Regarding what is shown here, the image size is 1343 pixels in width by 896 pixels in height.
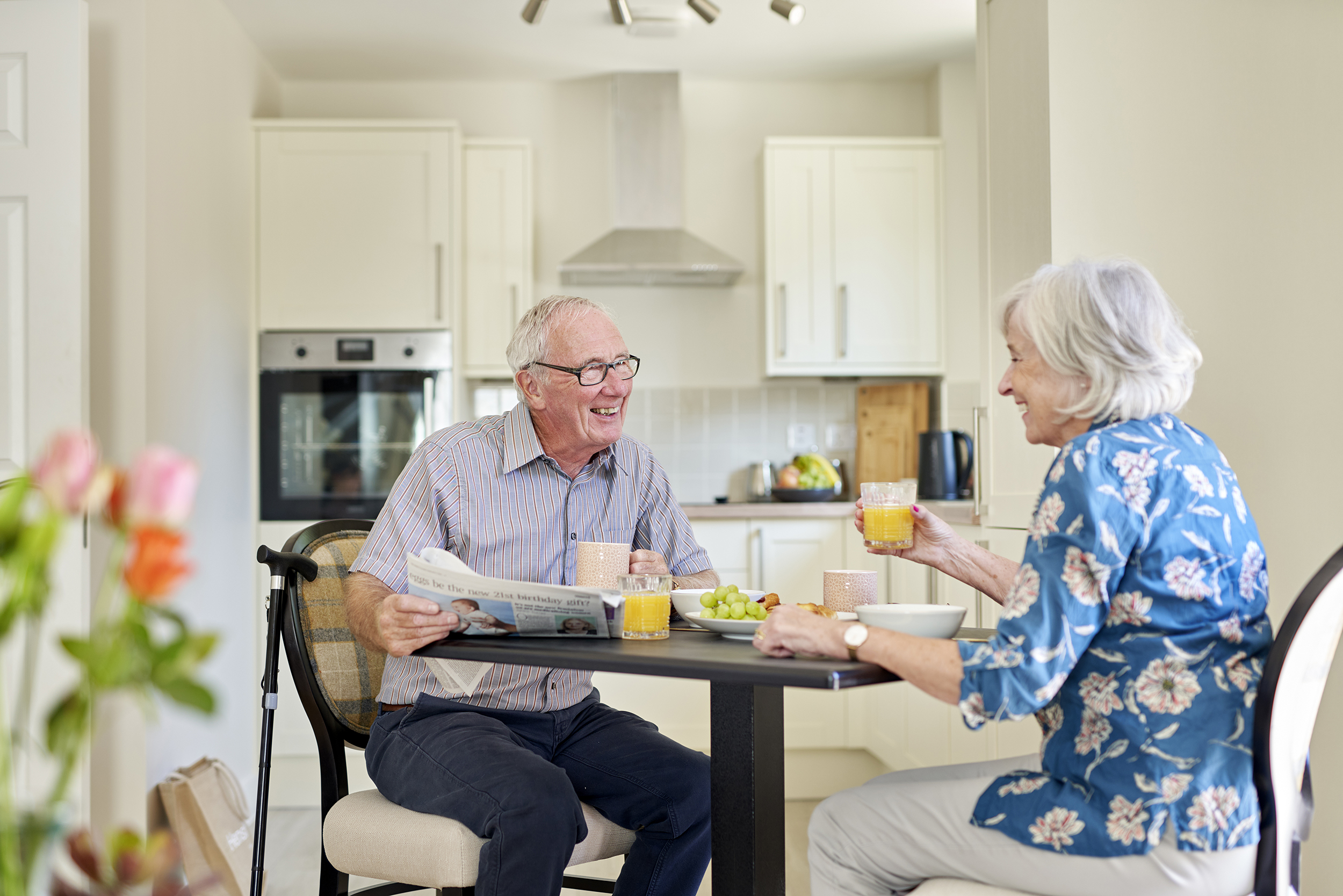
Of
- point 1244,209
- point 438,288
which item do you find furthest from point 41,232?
point 1244,209

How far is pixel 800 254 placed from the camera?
13.1 ft

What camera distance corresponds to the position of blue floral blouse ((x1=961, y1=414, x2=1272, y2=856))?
112cm

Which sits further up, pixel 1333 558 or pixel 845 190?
pixel 845 190

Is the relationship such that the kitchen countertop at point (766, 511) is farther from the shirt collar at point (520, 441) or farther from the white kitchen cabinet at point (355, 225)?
the shirt collar at point (520, 441)

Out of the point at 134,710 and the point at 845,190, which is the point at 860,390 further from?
the point at 134,710

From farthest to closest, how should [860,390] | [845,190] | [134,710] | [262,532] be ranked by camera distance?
[860,390]
[845,190]
[262,532]
[134,710]

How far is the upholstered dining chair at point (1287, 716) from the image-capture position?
110 centimetres

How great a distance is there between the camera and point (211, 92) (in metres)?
3.35

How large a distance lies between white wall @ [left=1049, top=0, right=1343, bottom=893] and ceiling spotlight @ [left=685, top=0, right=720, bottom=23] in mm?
1028

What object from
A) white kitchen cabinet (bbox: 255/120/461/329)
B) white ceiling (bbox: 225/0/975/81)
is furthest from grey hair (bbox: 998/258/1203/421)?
white kitchen cabinet (bbox: 255/120/461/329)

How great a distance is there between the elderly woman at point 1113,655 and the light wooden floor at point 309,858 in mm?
1359

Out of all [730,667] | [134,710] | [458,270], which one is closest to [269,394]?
[458,270]

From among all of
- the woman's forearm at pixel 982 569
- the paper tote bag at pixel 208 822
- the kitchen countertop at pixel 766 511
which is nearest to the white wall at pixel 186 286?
the paper tote bag at pixel 208 822

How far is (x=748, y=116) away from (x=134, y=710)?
9.78 ft
